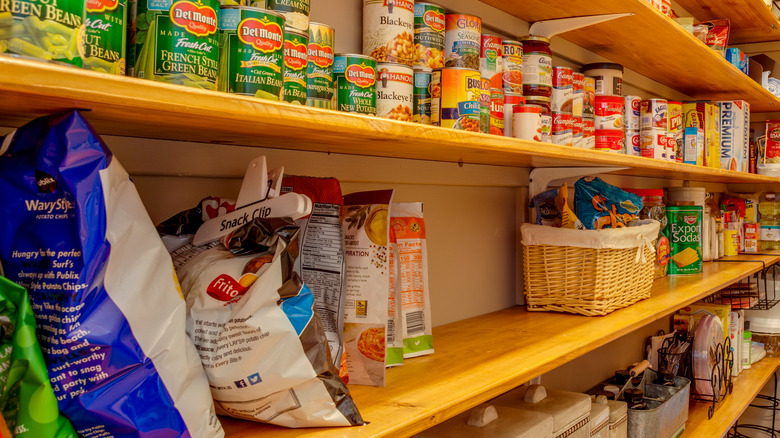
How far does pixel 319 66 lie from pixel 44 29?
1.40 ft

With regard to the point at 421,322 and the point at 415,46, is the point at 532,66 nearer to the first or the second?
the point at 415,46

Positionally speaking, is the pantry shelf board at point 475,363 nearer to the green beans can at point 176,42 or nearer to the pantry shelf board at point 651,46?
the green beans can at point 176,42

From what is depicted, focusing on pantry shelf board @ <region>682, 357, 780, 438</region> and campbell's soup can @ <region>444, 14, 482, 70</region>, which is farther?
pantry shelf board @ <region>682, 357, 780, 438</region>

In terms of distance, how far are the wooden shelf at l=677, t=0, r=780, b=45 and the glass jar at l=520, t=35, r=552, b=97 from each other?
1.84 meters

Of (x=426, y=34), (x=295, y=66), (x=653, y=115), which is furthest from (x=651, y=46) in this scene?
(x=295, y=66)

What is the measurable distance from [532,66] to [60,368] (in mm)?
1226

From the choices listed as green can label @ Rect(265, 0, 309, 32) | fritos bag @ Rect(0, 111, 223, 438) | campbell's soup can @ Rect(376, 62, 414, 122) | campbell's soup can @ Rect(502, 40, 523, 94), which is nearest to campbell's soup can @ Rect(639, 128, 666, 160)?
campbell's soup can @ Rect(502, 40, 523, 94)

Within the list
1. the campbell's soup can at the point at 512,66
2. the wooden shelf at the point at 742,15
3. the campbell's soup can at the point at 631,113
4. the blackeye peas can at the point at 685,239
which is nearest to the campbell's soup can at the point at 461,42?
the campbell's soup can at the point at 512,66

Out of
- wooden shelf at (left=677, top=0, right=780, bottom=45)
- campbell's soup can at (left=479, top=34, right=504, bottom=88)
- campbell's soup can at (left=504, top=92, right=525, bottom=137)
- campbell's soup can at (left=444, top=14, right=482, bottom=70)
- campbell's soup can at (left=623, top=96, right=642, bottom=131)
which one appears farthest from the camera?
wooden shelf at (left=677, top=0, right=780, bottom=45)

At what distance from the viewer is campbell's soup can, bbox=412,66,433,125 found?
1.21 metres

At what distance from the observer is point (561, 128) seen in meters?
1.64

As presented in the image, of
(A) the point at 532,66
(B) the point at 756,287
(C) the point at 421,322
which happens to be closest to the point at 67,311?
(C) the point at 421,322

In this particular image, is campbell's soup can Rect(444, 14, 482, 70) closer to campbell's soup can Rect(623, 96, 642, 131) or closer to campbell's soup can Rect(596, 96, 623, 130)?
campbell's soup can Rect(596, 96, 623, 130)

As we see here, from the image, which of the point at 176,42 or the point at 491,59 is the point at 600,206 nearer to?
the point at 491,59
